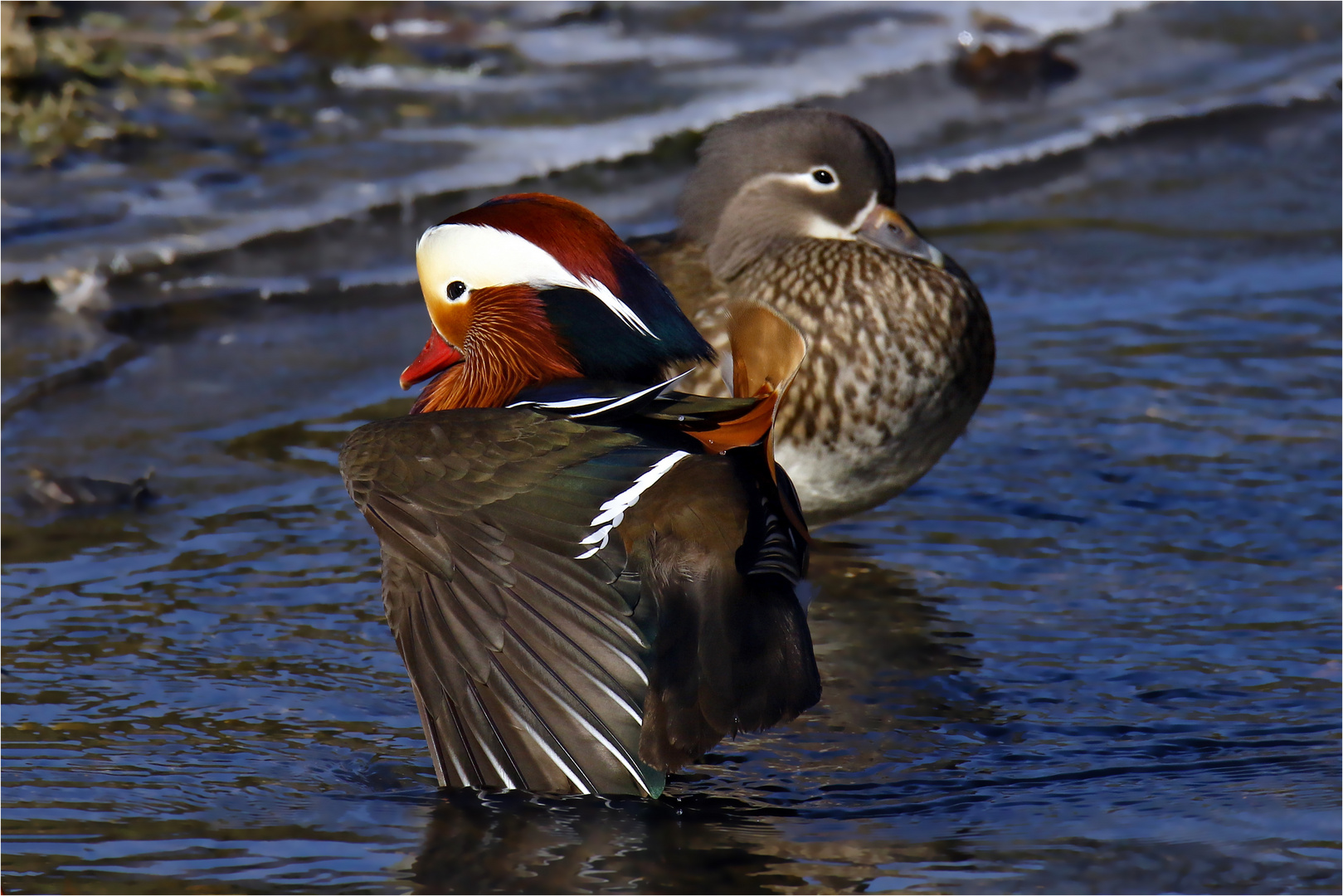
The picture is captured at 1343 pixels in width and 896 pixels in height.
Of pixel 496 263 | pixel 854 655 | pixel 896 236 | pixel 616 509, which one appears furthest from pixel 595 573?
pixel 896 236

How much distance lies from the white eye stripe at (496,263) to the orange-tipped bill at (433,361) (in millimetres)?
219

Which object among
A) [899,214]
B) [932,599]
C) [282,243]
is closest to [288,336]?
[282,243]

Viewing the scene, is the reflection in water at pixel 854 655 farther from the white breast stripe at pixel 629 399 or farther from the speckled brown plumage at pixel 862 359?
the white breast stripe at pixel 629 399

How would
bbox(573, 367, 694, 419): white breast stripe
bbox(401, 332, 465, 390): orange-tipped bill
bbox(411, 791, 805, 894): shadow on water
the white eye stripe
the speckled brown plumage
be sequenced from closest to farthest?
bbox(411, 791, 805, 894): shadow on water < bbox(573, 367, 694, 419): white breast stripe < the white eye stripe < bbox(401, 332, 465, 390): orange-tipped bill < the speckled brown plumage

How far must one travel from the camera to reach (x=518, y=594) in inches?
106

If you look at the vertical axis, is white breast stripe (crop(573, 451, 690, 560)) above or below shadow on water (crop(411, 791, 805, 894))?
above

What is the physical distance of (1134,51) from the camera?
839 centimetres

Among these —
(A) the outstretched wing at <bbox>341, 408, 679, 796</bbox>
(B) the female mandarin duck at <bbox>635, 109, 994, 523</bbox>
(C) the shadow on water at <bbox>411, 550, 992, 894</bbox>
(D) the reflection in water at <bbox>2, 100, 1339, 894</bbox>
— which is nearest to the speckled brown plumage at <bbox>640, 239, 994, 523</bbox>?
(B) the female mandarin duck at <bbox>635, 109, 994, 523</bbox>

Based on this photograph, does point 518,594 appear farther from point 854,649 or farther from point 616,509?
point 854,649

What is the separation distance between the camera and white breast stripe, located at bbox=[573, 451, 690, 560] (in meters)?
2.67

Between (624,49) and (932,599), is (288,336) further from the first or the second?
(624,49)

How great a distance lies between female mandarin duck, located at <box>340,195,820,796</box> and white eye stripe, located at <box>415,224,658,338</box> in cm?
17

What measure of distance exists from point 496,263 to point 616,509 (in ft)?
2.05

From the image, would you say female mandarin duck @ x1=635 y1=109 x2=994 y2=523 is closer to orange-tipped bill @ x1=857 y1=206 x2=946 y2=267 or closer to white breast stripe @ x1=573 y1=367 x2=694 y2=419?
orange-tipped bill @ x1=857 y1=206 x2=946 y2=267
